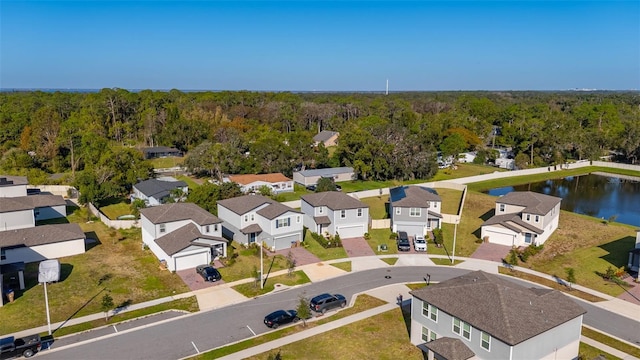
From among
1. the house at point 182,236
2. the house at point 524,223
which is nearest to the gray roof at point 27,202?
the house at point 182,236

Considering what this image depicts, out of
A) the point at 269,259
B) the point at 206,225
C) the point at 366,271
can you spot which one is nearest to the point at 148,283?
the point at 206,225

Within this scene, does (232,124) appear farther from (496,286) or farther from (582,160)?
(496,286)

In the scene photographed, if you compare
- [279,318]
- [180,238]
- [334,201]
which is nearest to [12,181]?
[180,238]

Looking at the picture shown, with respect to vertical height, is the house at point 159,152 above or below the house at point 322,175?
above

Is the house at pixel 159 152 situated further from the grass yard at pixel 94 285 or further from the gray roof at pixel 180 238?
the gray roof at pixel 180 238

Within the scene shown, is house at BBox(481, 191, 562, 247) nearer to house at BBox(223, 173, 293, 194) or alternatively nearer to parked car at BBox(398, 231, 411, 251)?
parked car at BBox(398, 231, 411, 251)

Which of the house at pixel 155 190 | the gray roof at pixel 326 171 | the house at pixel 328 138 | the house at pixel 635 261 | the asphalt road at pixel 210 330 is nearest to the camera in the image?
the asphalt road at pixel 210 330
